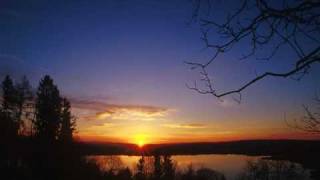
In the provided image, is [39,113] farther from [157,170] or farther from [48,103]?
[157,170]

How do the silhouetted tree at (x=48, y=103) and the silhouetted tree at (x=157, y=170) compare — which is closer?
the silhouetted tree at (x=157, y=170)

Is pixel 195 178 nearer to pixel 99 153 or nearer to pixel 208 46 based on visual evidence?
pixel 99 153

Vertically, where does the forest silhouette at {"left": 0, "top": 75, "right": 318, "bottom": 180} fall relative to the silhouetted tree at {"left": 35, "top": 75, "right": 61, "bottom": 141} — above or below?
below

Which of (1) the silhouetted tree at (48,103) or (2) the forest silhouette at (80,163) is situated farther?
(1) the silhouetted tree at (48,103)

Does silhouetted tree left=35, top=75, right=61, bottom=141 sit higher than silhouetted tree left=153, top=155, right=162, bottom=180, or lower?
higher

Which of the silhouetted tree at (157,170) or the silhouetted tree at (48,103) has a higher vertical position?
the silhouetted tree at (48,103)

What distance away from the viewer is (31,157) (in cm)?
2805

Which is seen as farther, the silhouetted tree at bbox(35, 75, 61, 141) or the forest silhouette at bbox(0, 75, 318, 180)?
the silhouetted tree at bbox(35, 75, 61, 141)

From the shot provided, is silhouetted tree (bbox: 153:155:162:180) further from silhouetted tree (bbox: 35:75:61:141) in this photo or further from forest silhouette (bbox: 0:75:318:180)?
silhouetted tree (bbox: 35:75:61:141)

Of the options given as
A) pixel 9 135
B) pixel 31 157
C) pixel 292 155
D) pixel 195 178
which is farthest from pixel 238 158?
pixel 292 155

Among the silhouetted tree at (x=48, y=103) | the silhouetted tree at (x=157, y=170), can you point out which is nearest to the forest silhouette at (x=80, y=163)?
the silhouetted tree at (x=157, y=170)

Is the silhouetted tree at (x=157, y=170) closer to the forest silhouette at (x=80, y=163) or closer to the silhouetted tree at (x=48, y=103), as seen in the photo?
the forest silhouette at (x=80, y=163)

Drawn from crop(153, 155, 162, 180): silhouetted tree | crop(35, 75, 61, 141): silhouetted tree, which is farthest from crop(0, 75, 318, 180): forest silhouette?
crop(35, 75, 61, 141): silhouetted tree

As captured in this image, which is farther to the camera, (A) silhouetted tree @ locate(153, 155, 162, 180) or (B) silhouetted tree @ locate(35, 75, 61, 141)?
(B) silhouetted tree @ locate(35, 75, 61, 141)
